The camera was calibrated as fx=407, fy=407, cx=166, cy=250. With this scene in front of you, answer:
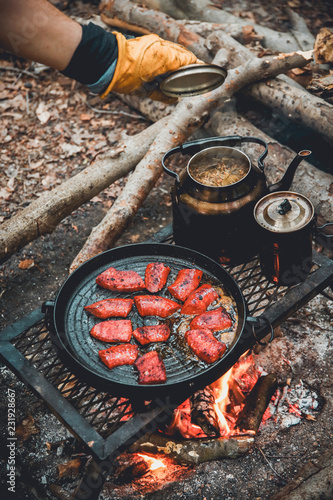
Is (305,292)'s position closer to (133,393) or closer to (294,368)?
(294,368)

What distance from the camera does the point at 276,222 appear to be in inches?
109

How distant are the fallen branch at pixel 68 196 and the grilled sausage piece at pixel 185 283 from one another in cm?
181

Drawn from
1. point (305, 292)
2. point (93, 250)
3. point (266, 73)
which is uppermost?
point (266, 73)

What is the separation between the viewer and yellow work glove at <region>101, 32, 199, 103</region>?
3.25 metres

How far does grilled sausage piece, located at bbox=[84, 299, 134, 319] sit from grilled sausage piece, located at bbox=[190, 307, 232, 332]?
1.50 ft

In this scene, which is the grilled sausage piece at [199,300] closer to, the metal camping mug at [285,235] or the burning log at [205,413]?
the metal camping mug at [285,235]

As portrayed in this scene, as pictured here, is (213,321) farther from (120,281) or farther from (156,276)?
(120,281)

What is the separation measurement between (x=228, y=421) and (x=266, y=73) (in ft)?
12.5

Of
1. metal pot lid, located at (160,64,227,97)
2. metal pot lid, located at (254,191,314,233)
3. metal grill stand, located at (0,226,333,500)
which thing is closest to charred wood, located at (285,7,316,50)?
metal pot lid, located at (160,64,227,97)

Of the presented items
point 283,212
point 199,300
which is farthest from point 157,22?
point 199,300

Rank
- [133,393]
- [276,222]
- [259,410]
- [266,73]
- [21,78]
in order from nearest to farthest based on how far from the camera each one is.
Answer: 1. [133,393]
2. [276,222]
3. [259,410]
4. [266,73]
5. [21,78]

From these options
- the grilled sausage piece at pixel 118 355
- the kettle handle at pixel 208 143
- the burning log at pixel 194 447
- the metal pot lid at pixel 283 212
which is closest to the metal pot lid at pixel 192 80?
the kettle handle at pixel 208 143

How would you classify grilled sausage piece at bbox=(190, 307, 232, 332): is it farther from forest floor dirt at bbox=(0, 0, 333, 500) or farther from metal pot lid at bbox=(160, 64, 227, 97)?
metal pot lid at bbox=(160, 64, 227, 97)

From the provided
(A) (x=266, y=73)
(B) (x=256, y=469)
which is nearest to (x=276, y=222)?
(B) (x=256, y=469)
